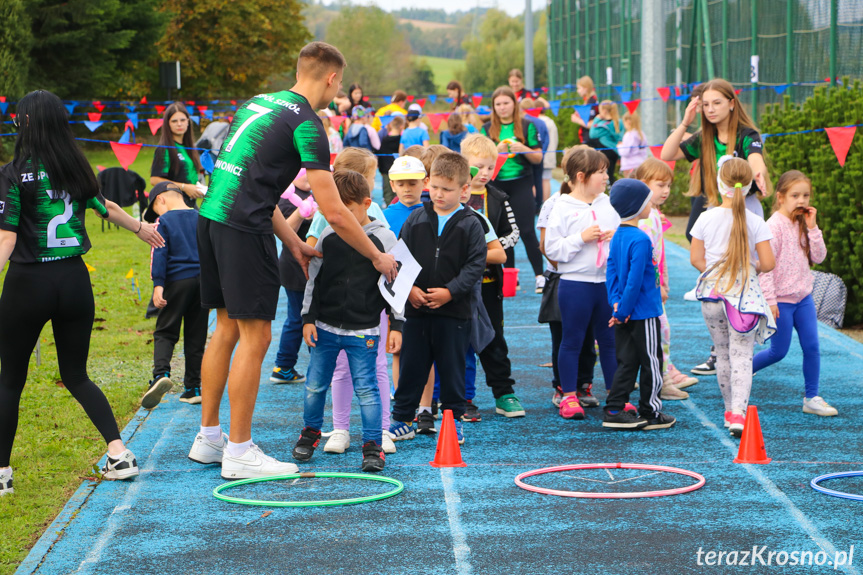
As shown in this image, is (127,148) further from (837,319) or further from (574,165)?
(837,319)

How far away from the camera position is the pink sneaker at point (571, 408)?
649 cm

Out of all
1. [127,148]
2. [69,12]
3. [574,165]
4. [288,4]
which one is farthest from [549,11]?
[574,165]

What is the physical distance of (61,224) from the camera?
504cm

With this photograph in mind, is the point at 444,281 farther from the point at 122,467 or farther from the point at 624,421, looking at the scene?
the point at 122,467

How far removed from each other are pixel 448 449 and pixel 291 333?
7.76ft

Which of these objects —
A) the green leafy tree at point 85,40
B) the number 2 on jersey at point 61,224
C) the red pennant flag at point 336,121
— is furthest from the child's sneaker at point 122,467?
the green leafy tree at point 85,40

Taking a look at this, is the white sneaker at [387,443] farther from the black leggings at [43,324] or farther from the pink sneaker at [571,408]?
the black leggings at [43,324]

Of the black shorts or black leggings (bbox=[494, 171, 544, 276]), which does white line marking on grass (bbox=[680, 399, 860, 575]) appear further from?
black leggings (bbox=[494, 171, 544, 276])

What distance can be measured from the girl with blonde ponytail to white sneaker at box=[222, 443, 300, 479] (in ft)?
9.05

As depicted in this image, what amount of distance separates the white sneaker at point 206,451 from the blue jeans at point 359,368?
633 millimetres

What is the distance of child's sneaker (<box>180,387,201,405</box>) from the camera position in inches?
282

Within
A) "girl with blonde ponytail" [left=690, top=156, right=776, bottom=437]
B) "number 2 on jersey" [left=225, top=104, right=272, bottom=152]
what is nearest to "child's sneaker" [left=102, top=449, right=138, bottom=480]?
"number 2 on jersey" [left=225, top=104, right=272, bottom=152]

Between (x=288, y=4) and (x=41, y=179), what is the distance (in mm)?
60527

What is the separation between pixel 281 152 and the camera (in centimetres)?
509
